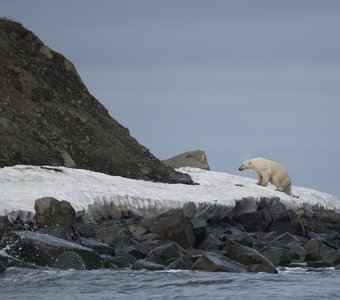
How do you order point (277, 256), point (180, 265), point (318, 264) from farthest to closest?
point (277, 256), point (318, 264), point (180, 265)

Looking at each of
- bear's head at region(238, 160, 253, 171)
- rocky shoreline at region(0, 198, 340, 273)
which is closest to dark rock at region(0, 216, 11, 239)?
rocky shoreline at region(0, 198, 340, 273)

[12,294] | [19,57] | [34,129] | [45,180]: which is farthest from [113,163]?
[12,294]

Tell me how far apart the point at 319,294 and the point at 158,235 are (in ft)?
23.4

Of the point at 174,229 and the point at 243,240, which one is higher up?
the point at 174,229

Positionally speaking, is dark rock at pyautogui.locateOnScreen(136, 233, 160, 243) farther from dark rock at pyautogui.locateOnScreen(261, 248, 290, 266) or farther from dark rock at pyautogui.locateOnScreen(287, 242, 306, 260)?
dark rock at pyautogui.locateOnScreen(287, 242, 306, 260)

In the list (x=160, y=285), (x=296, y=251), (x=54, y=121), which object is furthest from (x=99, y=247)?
(x=54, y=121)

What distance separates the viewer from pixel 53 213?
21.1 meters

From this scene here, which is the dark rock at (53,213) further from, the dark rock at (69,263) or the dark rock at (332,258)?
the dark rock at (332,258)

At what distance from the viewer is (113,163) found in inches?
1359

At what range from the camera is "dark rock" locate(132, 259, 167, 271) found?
17.4 meters

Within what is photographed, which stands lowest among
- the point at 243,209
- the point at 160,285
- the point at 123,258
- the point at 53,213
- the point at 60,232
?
the point at 160,285

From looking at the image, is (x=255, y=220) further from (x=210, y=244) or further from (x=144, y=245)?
(x=144, y=245)

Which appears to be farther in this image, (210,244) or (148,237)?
(210,244)

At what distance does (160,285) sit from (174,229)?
A: 6283mm
